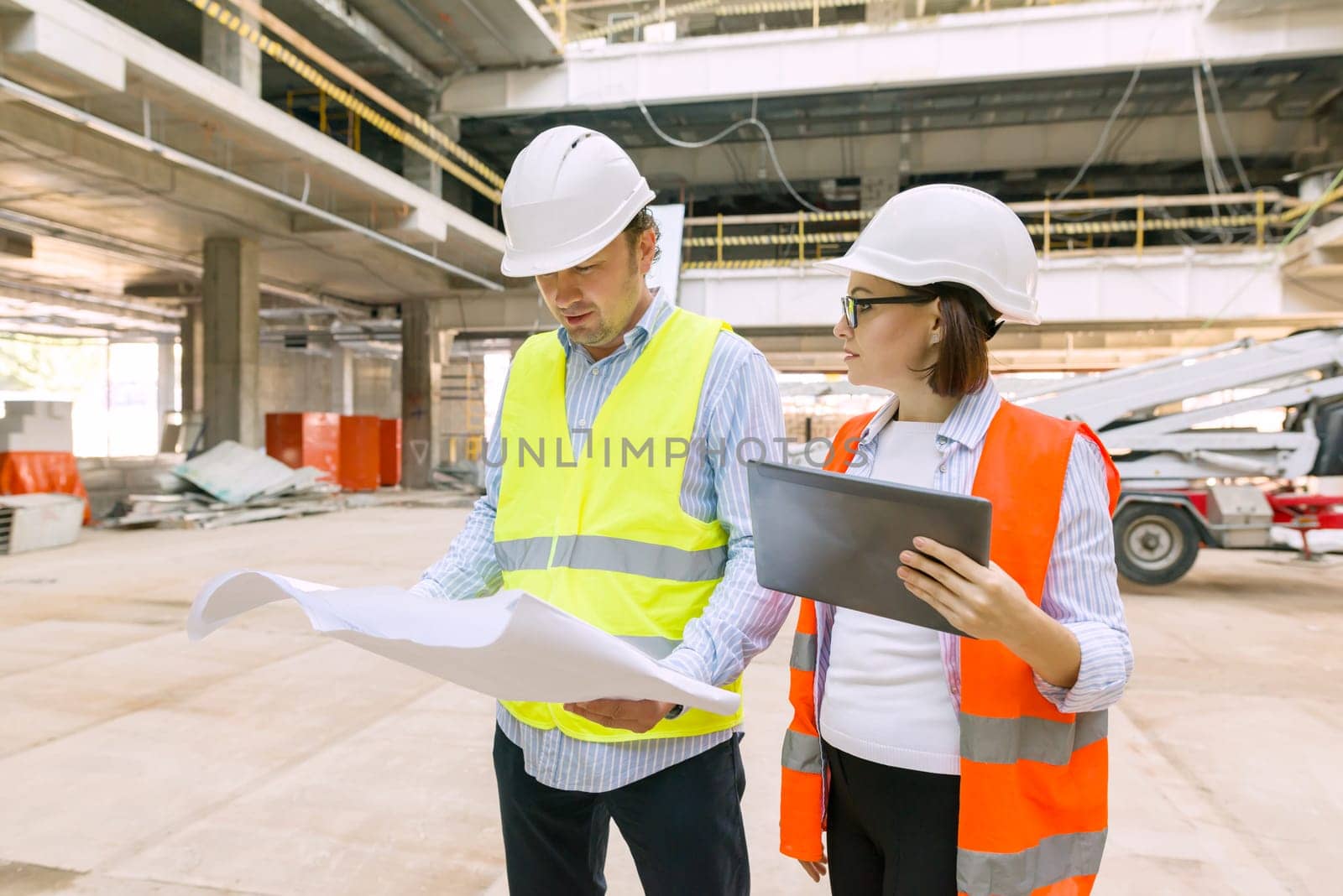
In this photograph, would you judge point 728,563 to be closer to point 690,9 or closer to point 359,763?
point 359,763

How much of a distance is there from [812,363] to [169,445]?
14.7m

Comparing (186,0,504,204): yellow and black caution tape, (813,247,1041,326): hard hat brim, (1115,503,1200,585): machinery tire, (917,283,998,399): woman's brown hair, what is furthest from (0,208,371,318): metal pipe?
(917,283,998,399): woman's brown hair

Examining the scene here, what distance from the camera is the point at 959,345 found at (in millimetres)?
1388

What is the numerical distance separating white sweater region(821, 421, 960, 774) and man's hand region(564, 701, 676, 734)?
34 centimetres

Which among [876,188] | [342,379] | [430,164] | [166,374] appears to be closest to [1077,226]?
[876,188]

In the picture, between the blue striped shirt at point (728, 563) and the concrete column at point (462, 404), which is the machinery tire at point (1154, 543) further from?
the concrete column at point (462, 404)

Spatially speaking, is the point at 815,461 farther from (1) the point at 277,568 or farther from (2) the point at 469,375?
(2) the point at 469,375

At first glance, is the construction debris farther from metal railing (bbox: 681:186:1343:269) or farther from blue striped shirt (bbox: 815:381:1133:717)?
blue striped shirt (bbox: 815:381:1133:717)

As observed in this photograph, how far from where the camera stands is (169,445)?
18734mm

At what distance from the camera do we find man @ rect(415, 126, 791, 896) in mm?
1407

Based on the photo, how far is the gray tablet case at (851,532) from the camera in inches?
40.9

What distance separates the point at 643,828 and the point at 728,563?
47cm

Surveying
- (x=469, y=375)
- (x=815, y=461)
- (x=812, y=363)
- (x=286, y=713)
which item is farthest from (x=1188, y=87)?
(x=286, y=713)

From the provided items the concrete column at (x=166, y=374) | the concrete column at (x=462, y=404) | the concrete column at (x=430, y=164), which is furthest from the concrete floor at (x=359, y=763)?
the concrete column at (x=166, y=374)
